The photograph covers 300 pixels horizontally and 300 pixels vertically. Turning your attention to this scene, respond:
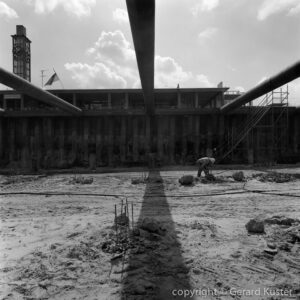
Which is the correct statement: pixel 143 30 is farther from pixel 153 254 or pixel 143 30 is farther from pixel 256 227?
pixel 256 227

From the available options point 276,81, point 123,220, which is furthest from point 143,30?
point 276,81

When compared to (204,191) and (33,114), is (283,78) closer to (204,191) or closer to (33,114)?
(204,191)

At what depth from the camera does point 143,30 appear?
5652mm

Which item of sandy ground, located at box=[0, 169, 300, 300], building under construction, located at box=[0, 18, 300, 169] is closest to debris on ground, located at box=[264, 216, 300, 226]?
sandy ground, located at box=[0, 169, 300, 300]

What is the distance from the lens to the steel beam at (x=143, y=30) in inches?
183

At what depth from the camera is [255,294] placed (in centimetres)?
308

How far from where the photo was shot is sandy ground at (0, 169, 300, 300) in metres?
3.17

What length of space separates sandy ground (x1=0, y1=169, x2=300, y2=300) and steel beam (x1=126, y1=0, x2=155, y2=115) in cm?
398

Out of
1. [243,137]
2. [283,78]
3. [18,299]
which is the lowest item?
[18,299]

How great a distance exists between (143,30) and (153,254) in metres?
4.46

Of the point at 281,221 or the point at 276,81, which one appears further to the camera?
the point at 276,81

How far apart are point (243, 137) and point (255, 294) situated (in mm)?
18128

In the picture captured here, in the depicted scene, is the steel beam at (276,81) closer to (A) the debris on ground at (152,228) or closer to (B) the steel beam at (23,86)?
(A) the debris on ground at (152,228)

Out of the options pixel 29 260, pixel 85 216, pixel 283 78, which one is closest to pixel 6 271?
pixel 29 260
